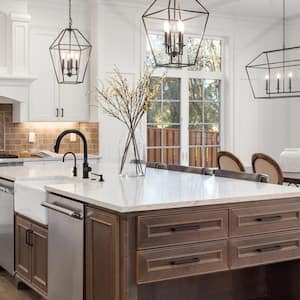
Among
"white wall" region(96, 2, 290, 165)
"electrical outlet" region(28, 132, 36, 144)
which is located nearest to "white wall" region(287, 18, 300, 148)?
"white wall" region(96, 2, 290, 165)

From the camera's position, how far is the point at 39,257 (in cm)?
400

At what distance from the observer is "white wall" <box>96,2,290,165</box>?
761cm

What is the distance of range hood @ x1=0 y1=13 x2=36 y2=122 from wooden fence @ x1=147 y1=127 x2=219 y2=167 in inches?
76.3

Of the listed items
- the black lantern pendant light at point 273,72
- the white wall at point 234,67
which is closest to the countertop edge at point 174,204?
the white wall at point 234,67

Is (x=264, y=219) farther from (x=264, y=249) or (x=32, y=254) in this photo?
(x=32, y=254)

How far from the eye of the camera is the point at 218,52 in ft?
28.6

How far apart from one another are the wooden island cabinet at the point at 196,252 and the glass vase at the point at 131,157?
1.23m

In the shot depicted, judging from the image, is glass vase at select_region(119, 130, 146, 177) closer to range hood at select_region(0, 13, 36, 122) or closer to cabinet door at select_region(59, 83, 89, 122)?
range hood at select_region(0, 13, 36, 122)

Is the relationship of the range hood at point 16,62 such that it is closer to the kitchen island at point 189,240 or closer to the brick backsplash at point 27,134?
the brick backsplash at point 27,134

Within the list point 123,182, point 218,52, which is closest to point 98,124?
point 218,52

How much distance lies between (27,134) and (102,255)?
186 inches

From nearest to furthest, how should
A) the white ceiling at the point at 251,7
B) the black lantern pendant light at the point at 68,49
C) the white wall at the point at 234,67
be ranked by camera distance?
the black lantern pendant light at the point at 68,49 < the white wall at the point at 234,67 < the white ceiling at the point at 251,7

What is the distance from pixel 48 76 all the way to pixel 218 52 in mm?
2754

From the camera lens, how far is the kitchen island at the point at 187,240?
2.87 metres
